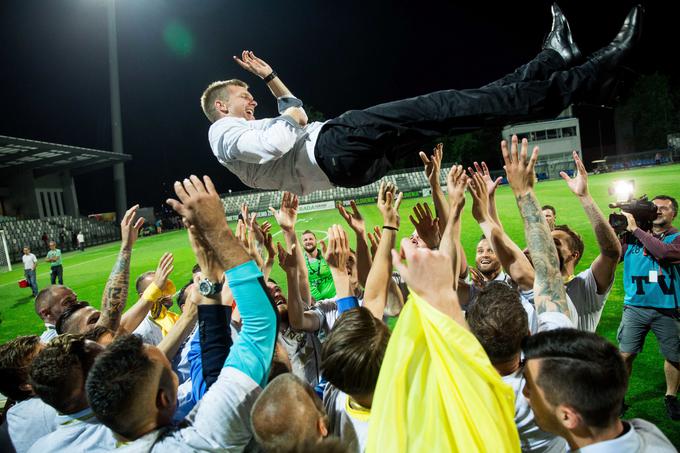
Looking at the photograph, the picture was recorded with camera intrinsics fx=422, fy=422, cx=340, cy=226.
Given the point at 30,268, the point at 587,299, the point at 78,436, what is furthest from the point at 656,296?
the point at 30,268

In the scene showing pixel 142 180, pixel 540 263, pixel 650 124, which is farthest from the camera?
pixel 142 180

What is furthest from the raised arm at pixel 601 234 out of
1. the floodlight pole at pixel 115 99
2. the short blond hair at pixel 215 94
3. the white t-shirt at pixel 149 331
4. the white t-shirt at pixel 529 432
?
the floodlight pole at pixel 115 99

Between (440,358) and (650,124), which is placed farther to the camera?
(650,124)

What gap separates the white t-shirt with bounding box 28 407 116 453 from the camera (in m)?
1.92

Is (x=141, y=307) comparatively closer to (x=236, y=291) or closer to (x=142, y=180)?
(x=236, y=291)

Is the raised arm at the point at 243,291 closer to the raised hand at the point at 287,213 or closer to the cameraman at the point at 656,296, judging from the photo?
the raised hand at the point at 287,213

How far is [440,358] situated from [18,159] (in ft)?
136

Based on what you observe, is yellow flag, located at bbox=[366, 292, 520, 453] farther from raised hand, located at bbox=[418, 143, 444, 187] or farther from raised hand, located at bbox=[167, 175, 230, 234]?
raised hand, located at bbox=[418, 143, 444, 187]

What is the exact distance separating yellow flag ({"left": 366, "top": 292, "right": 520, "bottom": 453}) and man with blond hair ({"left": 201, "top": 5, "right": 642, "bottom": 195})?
2101 mm

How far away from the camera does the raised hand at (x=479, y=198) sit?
3090 millimetres

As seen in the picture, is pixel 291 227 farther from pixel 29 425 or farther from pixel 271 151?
pixel 29 425

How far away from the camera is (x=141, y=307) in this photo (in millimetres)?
3699

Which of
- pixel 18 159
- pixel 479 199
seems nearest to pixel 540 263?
pixel 479 199

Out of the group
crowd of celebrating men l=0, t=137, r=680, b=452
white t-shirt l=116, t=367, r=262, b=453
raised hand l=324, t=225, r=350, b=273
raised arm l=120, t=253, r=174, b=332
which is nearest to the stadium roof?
raised arm l=120, t=253, r=174, b=332
